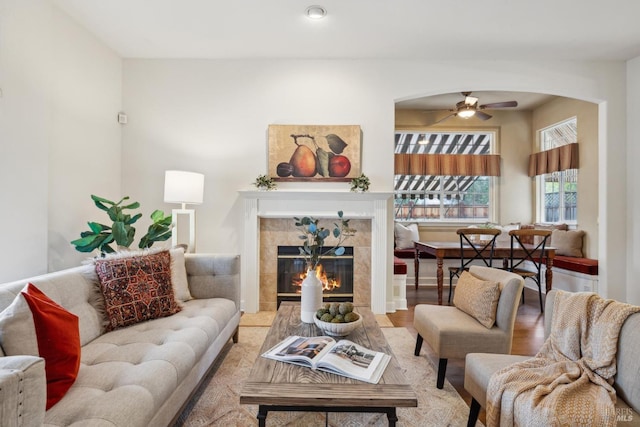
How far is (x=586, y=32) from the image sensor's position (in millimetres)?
3232

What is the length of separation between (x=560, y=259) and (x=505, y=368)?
3.74 m

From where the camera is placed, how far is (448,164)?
219 inches

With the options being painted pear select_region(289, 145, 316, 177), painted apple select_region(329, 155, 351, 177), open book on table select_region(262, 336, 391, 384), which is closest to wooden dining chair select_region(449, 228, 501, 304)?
painted apple select_region(329, 155, 351, 177)

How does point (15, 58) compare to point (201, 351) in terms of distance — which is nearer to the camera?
point (201, 351)

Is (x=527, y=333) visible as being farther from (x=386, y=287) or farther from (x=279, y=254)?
(x=279, y=254)

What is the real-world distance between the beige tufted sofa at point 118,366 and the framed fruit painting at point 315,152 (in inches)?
69.0

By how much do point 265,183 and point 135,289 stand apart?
192cm

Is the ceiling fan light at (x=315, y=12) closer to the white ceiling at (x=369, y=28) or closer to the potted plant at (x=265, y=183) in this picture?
the white ceiling at (x=369, y=28)

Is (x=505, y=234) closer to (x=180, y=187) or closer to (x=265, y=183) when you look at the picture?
(x=265, y=183)

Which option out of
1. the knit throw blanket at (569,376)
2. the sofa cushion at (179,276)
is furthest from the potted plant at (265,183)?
the knit throw blanket at (569,376)

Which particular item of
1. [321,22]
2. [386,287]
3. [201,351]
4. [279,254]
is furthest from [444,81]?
[201,351]

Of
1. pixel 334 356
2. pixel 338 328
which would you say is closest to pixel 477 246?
pixel 338 328

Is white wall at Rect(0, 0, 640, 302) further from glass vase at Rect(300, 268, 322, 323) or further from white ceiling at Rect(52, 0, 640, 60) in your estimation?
glass vase at Rect(300, 268, 322, 323)

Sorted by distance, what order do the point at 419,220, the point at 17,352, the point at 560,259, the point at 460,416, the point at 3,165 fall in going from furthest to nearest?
the point at 419,220 < the point at 560,259 < the point at 3,165 < the point at 460,416 < the point at 17,352
